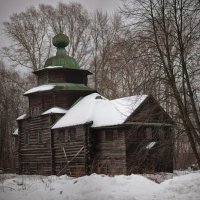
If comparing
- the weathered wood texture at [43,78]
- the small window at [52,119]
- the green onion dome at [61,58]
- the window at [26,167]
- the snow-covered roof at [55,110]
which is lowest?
the window at [26,167]

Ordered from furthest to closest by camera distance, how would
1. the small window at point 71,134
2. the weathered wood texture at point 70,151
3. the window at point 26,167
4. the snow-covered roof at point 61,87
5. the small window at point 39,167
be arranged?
the window at point 26,167 < the small window at point 39,167 < the snow-covered roof at point 61,87 < the small window at point 71,134 < the weathered wood texture at point 70,151

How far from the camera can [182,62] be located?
12617 millimetres

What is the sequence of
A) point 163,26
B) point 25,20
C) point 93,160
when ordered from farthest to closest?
point 25,20
point 93,160
point 163,26

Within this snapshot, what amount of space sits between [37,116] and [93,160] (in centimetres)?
726

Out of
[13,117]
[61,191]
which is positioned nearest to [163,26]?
[61,191]

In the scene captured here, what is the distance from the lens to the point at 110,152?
86.6 ft

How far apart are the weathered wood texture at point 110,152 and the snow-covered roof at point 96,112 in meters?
0.76

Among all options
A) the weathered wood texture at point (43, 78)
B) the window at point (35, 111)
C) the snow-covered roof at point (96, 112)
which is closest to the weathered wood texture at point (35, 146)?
the window at point (35, 111)

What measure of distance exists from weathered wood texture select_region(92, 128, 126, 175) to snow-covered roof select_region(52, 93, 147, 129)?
2.51ft

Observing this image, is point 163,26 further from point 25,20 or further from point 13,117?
point 13,117

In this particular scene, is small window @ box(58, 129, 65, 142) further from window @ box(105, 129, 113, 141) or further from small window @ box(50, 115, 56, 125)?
window @ box(105, 129, 113, 141)

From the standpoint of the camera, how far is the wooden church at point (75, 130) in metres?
25.8

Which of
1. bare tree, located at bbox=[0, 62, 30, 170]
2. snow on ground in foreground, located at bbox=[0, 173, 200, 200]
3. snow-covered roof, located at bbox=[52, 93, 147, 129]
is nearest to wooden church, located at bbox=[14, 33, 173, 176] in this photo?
snow-covered roof, located at bbox=[52, 93, 147, 129]

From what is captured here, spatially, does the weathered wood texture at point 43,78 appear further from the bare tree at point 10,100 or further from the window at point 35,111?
the bare tree at point 10,100
